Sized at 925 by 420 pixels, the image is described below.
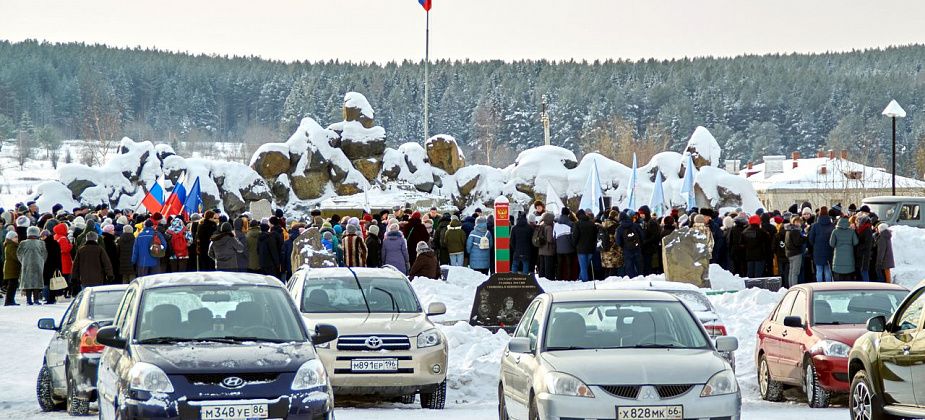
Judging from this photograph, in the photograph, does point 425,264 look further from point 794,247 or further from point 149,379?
point 149,379

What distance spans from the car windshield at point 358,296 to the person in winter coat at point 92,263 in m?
11.7

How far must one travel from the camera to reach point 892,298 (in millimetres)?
14375

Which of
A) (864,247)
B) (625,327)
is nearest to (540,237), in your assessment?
(864,247)

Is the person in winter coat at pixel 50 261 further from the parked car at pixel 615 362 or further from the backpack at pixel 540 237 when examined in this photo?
the parked car at pixel 615 362

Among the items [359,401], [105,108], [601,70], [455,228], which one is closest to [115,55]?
[105,108]

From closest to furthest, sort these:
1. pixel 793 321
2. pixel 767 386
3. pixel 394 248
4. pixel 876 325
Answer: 1. pixel 876 325
2. pixel 793 321
3. pixel 767 386
4. pixel 394 248

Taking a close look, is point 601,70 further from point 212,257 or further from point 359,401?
point 359,401

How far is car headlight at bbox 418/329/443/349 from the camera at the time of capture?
14.1m

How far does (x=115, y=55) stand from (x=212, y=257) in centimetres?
14805

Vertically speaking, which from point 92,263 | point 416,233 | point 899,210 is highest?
point 899,210

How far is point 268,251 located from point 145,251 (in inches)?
97.3

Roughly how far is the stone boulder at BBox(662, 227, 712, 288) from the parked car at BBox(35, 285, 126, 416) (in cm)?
1323

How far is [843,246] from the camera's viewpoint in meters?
25.5

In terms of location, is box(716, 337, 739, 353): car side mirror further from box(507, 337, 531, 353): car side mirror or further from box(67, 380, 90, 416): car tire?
box(67, 380, 90, 416): car tire
